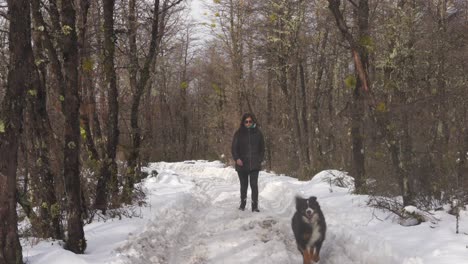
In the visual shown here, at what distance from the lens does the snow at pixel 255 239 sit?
532 centimetres

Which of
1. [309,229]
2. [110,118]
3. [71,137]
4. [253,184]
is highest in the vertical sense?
[110,118]

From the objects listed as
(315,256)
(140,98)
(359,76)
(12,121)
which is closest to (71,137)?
(12,121)

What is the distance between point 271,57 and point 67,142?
16187mm

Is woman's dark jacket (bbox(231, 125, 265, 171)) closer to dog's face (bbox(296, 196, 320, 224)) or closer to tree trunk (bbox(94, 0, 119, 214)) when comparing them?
tree trunk (bbox(94, 0, 119, 214))

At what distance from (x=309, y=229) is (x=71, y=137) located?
11.9ft

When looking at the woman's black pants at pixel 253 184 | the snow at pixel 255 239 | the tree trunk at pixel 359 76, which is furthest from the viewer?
the woman's black pants at pixel 253 184

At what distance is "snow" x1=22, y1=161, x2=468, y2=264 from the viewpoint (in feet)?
17.5

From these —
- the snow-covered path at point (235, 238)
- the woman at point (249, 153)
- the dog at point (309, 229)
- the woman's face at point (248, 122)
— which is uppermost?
the woman's face at point (248, 122)

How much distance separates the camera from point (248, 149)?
31.2 ft

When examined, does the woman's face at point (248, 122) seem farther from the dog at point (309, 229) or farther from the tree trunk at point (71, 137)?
the tree trunk at point (71, 137)

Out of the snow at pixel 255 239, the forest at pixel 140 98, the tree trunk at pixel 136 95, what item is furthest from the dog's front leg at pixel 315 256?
the tree trunk at pixel 136 95

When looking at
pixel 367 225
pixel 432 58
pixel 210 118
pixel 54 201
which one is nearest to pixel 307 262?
pixel 367 225

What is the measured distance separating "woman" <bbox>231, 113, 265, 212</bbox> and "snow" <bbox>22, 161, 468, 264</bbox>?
0.62m

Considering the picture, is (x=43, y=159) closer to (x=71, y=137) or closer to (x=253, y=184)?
(x=71, y=137)
